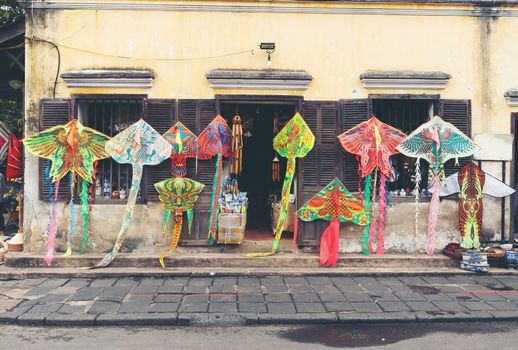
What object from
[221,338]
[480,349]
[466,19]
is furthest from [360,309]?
[466,19]

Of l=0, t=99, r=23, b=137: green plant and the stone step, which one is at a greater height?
l=0, t=99, r=23, b=137: green plant

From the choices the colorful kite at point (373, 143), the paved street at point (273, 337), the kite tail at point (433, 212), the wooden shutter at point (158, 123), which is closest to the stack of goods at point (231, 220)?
the wooden shutter at point (158, 123)

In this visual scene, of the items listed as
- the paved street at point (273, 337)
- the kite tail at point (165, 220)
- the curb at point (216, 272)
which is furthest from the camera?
the kite tail at point (165, 220)

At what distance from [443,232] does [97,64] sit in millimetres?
7546

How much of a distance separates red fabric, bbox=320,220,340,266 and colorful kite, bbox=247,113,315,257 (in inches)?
33.6

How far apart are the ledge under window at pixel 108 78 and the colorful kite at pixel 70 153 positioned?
755 mm

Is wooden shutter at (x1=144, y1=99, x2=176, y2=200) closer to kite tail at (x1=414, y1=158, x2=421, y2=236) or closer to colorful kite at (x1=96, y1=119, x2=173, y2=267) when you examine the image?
colorful kite at (x1=96, y1=119, x2=173, y2=267)

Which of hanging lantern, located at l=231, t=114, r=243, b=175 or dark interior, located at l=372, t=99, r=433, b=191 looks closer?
hanging lantern, located at l=231, t=114, r=243, b=175

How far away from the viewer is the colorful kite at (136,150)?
29.0 feet

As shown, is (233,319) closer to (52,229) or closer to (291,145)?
(291,145)

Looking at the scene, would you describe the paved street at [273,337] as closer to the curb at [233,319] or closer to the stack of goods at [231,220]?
the curb at [233,319]

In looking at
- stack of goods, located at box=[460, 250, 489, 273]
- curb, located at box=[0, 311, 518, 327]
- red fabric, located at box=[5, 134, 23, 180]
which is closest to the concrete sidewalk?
curb, located at box=[0, 311, 518, 327]

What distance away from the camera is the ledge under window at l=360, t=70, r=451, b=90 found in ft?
30.1

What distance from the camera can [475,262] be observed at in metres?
8.73
